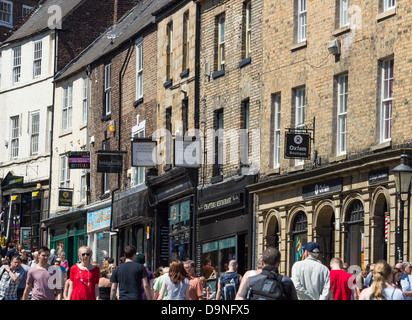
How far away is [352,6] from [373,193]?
484cm

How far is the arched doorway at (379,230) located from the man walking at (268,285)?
1340cm

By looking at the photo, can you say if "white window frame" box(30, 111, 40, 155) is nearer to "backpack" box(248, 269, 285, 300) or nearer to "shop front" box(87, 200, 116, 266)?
"shop front" box(87, 200, 116, 266)

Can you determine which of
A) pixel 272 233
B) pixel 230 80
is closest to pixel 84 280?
pixel 272 233

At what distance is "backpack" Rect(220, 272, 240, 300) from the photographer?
59.7 feet

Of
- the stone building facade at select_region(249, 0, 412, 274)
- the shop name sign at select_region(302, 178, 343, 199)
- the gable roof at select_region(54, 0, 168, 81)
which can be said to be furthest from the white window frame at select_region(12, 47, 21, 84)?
the shop name sign at select_region(302, 178, 343, 199)

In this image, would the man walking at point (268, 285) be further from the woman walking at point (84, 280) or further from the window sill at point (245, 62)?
the window sill at point (245, 62)

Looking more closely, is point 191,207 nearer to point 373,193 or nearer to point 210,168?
point 210,168

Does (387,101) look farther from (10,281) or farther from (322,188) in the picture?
(10,281)

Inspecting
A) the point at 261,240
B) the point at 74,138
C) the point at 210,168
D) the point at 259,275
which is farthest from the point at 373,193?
the point at 74,138

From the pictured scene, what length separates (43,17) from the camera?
54125mm

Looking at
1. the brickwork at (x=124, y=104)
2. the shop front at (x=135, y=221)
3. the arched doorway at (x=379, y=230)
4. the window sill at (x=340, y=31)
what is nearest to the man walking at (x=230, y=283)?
the arched doorway at (x=379, y=230)

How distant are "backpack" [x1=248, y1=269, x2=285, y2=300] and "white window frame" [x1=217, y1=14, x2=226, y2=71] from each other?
22901 mm

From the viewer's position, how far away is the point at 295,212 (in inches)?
A: 1171
